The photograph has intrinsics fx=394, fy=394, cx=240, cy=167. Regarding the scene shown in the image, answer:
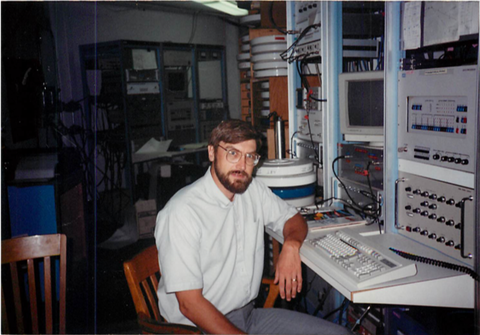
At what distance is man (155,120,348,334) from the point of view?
4.46 ft

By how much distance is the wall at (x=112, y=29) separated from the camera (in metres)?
4.88

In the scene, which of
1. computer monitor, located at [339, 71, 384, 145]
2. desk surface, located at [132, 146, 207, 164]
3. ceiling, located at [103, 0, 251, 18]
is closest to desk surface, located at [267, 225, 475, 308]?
computer monitor, located at [339, 71, 384, 145]

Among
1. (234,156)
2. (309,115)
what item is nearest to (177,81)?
(309,115)

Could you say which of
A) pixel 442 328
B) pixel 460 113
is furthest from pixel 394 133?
pixel 442 328

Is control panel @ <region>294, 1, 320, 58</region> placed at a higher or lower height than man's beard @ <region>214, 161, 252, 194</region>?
higher

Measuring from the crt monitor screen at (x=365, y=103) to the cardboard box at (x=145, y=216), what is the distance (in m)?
2.52

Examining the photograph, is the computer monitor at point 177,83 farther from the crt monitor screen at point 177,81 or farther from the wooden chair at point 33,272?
the wooden chair at point 33,272

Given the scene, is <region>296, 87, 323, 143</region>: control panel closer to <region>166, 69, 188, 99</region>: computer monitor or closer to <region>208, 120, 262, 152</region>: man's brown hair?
<region>208, 120, 262, 152</region>: man's brown hair

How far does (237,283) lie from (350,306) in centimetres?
87

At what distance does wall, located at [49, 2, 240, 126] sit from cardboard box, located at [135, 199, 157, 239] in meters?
1.68

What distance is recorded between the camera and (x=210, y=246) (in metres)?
1.46

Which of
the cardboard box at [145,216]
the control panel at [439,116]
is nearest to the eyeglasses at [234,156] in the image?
the control panel at [439,116]

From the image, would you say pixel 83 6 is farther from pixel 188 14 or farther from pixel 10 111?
pixel 10 111

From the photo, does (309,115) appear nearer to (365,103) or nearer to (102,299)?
(365,103)
